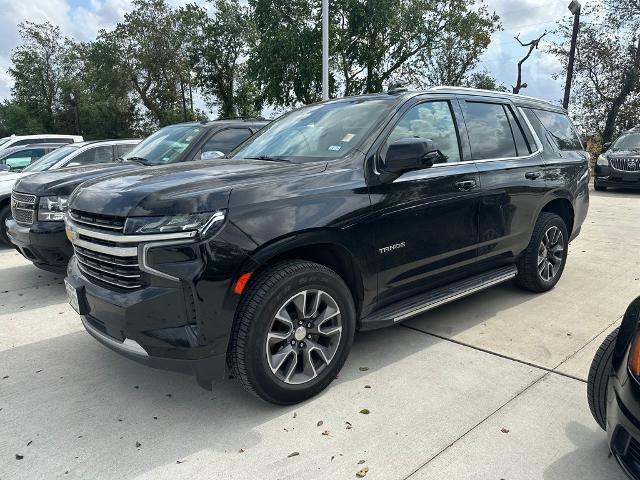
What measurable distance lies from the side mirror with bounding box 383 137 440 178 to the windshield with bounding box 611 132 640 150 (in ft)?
42.6

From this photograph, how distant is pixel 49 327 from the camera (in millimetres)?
4418

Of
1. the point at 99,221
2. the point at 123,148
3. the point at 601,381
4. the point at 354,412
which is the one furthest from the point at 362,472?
the point at 123,148

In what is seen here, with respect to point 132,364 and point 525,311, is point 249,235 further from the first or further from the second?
point 525,311

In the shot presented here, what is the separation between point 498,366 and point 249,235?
204cm

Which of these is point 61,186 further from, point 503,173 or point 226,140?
point 503,173

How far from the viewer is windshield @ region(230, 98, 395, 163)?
344 centimetres

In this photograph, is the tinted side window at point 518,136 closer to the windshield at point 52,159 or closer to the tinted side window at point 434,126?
the tinted side window at point 434,126

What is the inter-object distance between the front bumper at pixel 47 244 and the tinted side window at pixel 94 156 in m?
2.90

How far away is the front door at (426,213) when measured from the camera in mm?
3338

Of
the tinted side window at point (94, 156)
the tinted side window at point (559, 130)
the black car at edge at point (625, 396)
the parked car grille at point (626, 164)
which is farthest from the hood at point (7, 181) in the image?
the parked car grille at point (626, 164)

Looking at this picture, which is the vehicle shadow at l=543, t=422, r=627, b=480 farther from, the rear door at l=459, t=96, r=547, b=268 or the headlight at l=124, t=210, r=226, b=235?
the headlight at l=124, t=210, r=226, b=235

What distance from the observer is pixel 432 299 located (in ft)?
12.1

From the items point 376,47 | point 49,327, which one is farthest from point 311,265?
point 376,47

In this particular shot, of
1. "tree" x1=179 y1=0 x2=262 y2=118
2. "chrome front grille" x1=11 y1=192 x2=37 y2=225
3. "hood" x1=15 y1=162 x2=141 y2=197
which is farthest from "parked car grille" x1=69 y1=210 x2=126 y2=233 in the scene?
"tree" x1=179 y1=0 x2=262 y2=118
